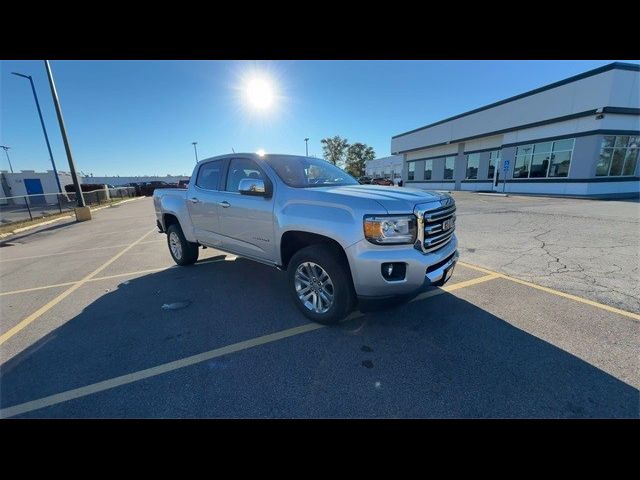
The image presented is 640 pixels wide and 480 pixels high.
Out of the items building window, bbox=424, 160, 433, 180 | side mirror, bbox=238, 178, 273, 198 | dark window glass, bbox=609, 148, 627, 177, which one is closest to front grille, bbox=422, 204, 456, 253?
side mirror, bbox=238, 178, 273, 198

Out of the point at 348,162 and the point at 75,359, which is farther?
the point at 348,162

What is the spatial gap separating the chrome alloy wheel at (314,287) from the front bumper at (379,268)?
1.38 ft

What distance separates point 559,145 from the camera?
19.6 metres

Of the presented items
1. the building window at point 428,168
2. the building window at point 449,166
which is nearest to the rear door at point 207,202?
the building window at point 449,166

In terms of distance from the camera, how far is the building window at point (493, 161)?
82.1 ft

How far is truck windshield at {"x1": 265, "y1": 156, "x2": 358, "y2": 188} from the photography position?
3775 mm

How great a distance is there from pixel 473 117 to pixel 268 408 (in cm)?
3151

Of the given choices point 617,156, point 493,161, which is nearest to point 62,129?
point 493,161

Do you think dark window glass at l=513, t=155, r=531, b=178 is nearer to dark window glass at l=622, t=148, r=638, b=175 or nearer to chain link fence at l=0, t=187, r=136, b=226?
dark window glass at l=622, t=148, r=638, b=175

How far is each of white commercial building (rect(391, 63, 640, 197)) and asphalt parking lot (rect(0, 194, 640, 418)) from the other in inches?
739

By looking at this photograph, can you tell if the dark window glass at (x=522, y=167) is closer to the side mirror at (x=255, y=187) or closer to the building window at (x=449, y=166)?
the building window at (x=449, y=166)
